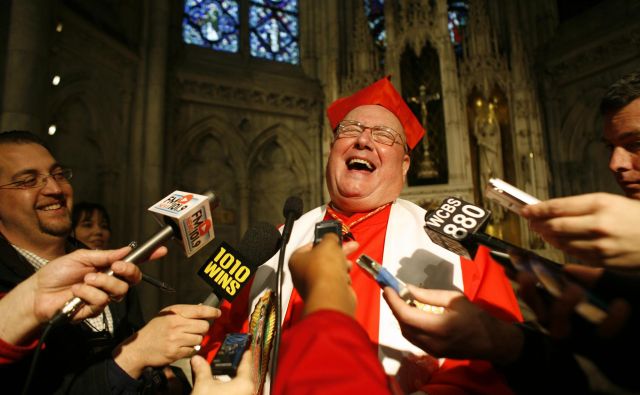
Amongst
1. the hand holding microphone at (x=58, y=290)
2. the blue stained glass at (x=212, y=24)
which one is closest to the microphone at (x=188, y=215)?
the hand holding microphone at (x=58, y=290)

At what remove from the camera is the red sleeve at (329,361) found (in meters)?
0.63

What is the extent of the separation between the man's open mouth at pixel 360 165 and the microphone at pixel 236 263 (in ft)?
2.10

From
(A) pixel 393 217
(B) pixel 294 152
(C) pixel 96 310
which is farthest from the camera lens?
(B) pixel 294 152

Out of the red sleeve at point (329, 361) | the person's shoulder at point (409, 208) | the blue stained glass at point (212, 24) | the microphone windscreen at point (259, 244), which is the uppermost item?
the blue stained glass at point (212, 24)

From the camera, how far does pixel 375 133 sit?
1970 millimetres

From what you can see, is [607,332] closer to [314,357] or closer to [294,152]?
[314,357]

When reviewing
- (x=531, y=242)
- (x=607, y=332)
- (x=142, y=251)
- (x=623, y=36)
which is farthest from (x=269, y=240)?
(x=623, y=36)

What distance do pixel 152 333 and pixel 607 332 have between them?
1189 millimetres

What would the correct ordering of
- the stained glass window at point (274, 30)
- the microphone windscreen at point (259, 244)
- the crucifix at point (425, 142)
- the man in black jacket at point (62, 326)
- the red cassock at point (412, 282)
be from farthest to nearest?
the stained glass window at point (274, 30) < the crucifix at point (425, 142) < the microphone windscreen at point (259, 244) < the man in black jacket at point (62, 326) < the red cassock at point (412, 282)

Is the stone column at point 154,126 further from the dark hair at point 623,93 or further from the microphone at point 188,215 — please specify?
the dark hair at point 623,93

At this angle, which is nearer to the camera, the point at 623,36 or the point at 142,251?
the point at 142,251

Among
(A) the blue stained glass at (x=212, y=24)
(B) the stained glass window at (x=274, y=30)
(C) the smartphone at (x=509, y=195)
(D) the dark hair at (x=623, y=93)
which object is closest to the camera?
(C) the smartphone at (x=509, y=195)

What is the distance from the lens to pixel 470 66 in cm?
690

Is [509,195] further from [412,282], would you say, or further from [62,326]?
[62,326]
